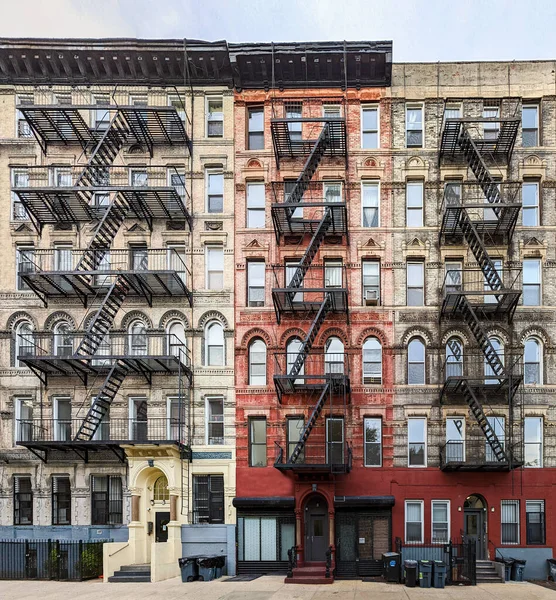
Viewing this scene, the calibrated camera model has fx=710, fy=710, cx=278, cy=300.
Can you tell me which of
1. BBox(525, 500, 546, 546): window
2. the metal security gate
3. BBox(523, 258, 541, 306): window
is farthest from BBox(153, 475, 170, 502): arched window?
BBox(523, 258, 541, 306): window

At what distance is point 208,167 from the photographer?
98.6ft

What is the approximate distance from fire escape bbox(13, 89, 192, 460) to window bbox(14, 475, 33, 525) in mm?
1548

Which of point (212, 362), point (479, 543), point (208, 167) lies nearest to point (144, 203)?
point (208, 167)

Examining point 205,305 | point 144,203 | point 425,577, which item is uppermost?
point 144,203

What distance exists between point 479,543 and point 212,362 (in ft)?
41.4

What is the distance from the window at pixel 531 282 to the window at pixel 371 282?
5989 mm

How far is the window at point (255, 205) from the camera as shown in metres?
29.9

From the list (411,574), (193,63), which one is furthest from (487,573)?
(193,63)

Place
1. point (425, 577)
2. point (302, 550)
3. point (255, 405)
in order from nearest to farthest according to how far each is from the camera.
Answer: point (425, 577) < point (302, 550) < point (255, 405)

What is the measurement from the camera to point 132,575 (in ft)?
83.0

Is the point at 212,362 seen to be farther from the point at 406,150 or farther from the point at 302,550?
the point at 406,150

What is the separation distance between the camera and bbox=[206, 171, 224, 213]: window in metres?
29.9

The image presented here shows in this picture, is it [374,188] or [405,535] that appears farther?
[374,188]

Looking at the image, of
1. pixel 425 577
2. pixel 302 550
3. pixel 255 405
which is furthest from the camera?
pixel 255 405
